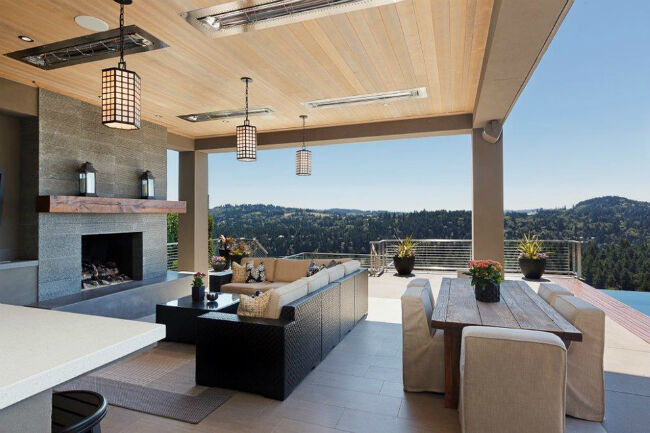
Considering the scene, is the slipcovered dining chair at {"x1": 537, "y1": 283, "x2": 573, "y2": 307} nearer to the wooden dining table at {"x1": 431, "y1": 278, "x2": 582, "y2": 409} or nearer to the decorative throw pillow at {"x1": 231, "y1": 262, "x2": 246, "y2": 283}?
the wooden dining table at {"x1": 431, "y1": 278, "x2": 582, "y2": 409}

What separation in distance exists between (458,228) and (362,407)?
7111mm

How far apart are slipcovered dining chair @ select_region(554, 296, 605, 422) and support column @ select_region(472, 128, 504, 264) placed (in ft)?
10.7

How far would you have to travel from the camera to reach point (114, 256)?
6.43 m

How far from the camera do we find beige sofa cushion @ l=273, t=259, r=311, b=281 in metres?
5.89

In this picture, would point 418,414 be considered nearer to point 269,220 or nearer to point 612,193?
point 612,193

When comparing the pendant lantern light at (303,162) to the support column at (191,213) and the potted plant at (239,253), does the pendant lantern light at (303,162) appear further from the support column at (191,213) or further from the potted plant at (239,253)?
the support column at (191,213)

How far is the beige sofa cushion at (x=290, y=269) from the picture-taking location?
19.3 ft

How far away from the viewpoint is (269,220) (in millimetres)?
11352

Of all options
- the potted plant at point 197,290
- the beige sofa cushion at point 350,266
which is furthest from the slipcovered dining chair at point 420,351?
the potted plant at point 197,290

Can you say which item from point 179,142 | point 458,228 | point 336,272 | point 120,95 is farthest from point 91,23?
point 458,228

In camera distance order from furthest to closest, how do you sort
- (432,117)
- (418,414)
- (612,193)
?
(612,193), (432,117), (418,414)

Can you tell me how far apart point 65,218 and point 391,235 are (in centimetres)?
703

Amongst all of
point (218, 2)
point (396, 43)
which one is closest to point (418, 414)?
point (396, 43)

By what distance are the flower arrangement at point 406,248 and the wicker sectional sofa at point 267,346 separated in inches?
204
